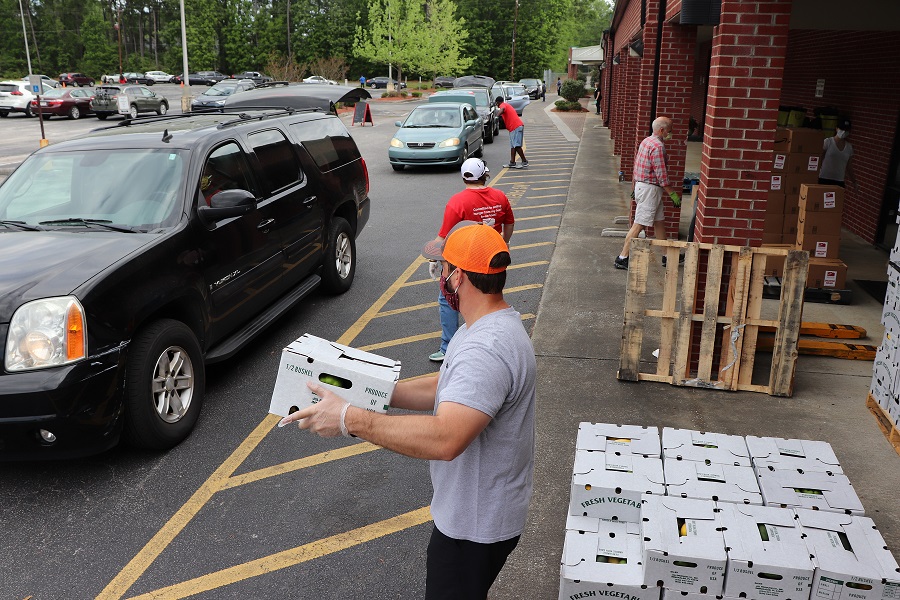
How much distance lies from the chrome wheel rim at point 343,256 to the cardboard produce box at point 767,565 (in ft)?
19.5

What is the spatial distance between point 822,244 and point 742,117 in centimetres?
343

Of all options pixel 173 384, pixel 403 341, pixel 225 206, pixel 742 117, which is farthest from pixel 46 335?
pixel 742 117

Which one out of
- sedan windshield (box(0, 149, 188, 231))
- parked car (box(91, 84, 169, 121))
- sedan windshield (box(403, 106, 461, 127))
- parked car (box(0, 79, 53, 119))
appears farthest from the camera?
parked car (box(0, 79, 53, 119))

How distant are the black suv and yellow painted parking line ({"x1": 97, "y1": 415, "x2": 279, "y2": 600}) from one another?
0.45 m

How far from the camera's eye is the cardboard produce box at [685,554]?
9.91 ft

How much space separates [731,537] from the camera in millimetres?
3127

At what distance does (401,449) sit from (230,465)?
3014 mm

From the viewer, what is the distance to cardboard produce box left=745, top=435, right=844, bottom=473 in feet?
12.1

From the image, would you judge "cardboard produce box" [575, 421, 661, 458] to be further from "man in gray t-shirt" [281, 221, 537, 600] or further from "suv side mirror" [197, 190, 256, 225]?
"suv side mirror" [197, 190, 256, 225]

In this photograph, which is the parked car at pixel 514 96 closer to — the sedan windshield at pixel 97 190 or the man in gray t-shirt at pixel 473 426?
the sedan windshield at pixel 97 190

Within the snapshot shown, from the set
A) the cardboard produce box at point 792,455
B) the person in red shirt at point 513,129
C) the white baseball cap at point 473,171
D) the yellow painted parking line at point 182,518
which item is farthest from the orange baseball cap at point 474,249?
the person in red shirt at point 513,129

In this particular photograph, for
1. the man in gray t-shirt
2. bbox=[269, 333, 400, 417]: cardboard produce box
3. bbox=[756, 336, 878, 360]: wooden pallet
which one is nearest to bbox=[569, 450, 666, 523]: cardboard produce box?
the man in gray t-shirt

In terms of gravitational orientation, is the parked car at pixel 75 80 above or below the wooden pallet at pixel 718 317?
above

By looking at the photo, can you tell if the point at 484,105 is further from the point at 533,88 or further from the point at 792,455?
the point at 533,88
